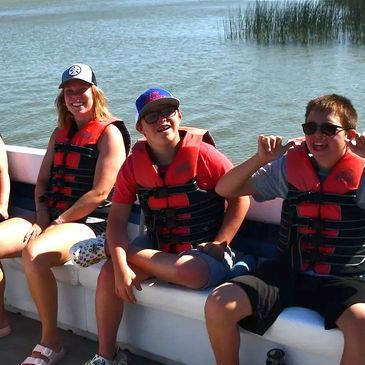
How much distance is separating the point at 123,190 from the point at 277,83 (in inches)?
361

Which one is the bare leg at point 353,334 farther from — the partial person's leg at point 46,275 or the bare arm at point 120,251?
the partial person's leg at point 46,275

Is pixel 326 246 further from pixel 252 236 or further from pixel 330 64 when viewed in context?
pixel 330 64

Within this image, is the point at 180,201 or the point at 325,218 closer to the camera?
the point at 325,218

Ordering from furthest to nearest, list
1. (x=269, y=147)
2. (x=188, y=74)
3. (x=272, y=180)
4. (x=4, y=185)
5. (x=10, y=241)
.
A: (x=188, y=74)
(x=4, y=185)
(x=10, y=241)
(x=272, y=180)
(x=269, y=147)

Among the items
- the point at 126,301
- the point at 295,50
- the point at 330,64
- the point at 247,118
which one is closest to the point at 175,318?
the point at 126,301

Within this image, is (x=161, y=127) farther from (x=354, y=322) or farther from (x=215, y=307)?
(x=354, y=322)

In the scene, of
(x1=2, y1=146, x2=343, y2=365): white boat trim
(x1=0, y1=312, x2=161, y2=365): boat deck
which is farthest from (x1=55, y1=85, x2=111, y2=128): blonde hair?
(x1=0, y1=312, x2=161, y2=365): boat deck

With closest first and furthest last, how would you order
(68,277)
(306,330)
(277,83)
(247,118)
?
(306,330)
(68,277)
(247,118)
(277,83)

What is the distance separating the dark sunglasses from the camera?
2.09 meters

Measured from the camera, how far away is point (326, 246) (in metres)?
2.17

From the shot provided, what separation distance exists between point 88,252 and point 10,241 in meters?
0.42

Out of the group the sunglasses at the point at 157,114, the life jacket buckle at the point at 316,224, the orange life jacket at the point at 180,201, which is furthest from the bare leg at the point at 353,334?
the sunglasses at the point at 157,114

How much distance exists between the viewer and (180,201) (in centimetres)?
246

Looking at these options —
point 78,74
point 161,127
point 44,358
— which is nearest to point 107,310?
point 44,358
